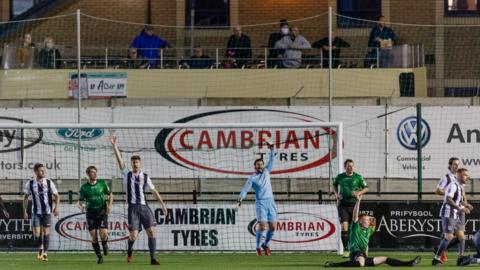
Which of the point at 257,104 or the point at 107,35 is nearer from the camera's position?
the point at 257,104

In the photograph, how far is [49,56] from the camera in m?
36.2

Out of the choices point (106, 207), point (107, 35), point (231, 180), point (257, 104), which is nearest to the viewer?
point (106, 207)

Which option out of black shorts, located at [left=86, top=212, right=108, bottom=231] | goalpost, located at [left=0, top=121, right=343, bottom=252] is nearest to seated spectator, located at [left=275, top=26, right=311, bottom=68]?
goalpost, located at [left=0, top=121, right=343, bottom=252]

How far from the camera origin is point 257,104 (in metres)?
35.4

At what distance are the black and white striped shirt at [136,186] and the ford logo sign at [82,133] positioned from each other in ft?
17.0

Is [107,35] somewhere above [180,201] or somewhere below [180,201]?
above

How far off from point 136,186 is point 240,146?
22.8ft

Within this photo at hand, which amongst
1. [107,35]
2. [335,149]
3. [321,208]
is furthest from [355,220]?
[107,35]

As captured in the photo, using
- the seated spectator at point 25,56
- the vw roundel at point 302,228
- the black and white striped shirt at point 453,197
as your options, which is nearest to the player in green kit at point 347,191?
the vw roundel at point 302,228

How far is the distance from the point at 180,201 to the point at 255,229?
1614 millimetres

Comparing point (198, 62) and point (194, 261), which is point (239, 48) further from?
point (194, 261)

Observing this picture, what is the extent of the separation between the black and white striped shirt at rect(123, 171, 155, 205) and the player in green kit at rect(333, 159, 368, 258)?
3669 mm

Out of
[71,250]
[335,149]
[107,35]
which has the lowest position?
[71,250]

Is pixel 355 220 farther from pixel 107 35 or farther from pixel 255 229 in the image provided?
pixel 107 35
